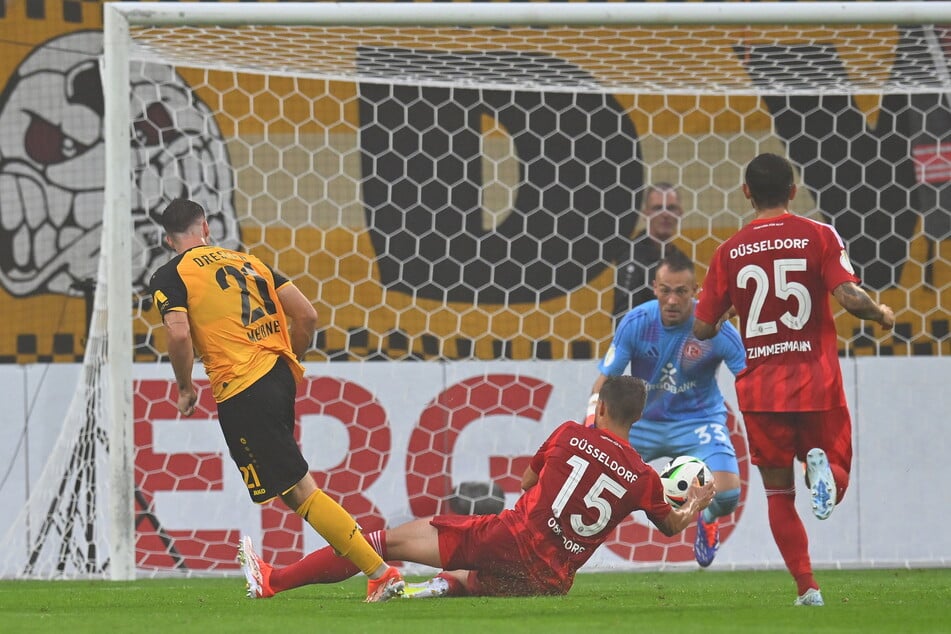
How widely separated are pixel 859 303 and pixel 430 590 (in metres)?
1.92

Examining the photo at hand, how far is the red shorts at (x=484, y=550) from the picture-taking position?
17.0 ft

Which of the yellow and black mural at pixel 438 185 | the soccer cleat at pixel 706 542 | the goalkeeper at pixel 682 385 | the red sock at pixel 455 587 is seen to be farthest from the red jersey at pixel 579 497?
the yellow and black mural at pixel 438 185

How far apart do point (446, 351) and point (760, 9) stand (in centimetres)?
276

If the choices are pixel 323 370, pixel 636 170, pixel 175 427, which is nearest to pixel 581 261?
pixel 636 170

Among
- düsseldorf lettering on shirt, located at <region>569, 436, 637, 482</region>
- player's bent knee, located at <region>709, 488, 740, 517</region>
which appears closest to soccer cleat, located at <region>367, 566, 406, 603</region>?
düsseldorf lettering on shirt, located at <region>569, 436, 637, 482</region>

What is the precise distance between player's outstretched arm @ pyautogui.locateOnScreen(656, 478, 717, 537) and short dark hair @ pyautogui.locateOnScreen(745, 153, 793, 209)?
1.04 metres

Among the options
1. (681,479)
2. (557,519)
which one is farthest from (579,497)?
(681,479)

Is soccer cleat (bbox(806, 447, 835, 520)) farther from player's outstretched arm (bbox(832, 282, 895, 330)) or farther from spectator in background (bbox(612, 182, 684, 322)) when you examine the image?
spectator in background (bbox(612, 182, 684, 322))

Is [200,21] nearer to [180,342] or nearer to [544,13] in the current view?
[544,13]

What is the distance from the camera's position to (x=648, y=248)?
27.5ft

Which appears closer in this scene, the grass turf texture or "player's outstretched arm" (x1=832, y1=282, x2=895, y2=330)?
the grass turf texture

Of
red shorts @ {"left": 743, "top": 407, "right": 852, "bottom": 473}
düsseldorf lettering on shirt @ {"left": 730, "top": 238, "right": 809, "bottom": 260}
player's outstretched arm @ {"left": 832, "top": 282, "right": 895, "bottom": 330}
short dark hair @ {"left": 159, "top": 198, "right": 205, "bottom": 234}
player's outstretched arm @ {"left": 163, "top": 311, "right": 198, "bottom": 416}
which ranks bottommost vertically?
red shorts @ {"left": 743, "top": 407, "right": 852, "bottom": 473}

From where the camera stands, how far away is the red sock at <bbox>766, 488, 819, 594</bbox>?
4.81 metres

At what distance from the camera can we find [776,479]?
4879mm
